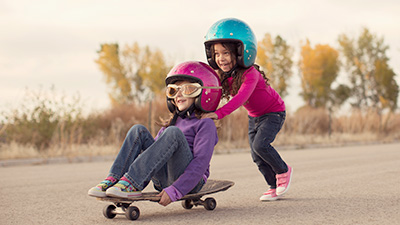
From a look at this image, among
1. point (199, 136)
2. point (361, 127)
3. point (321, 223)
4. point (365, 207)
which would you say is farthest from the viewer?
point (361, 127)

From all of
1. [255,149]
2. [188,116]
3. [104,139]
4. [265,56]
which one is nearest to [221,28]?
[188,116]

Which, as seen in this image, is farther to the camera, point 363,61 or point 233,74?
point 363,61

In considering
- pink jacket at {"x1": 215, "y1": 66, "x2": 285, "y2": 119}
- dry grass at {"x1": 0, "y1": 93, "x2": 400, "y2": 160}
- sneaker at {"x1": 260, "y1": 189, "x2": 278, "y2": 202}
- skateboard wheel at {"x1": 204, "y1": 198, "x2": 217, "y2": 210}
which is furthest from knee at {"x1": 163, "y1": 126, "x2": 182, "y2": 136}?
dry grass at {"x1": 0, "y1": 93, "x2": 400, "y2": 160}

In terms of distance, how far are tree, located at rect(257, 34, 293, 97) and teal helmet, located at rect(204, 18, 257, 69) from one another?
153ft

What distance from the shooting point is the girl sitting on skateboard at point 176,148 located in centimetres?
411

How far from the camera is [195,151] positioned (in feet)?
14.5

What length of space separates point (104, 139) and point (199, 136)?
13079mm

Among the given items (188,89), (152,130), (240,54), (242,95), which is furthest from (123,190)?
(152,130)

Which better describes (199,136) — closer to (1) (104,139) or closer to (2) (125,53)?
(1) (104,139)

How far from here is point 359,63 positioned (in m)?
57.6

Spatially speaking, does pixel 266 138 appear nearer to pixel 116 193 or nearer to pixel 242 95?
pixel 242 95

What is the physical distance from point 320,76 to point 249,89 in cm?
5277

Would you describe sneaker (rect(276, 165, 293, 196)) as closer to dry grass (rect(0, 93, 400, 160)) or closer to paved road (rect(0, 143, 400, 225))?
paved road (rect(0, 143, 400, 225))

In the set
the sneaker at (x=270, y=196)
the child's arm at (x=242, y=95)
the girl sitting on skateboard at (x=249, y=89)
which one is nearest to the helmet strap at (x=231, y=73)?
the girl sitting on skateboard at (x=249, y=89)
